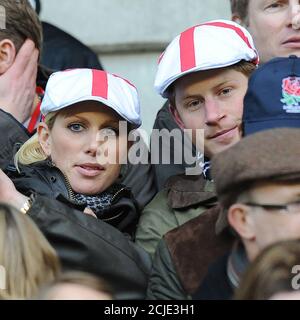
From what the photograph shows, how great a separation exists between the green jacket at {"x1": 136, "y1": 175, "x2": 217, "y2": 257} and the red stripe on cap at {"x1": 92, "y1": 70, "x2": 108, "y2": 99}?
35cm

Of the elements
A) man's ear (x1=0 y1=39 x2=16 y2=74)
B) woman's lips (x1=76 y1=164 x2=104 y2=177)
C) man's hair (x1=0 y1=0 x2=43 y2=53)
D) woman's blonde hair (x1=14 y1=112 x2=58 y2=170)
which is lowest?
woman's lips (x1=76 y1=164 x2=104 y2=177)

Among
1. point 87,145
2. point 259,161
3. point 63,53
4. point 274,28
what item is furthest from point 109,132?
point 63,53

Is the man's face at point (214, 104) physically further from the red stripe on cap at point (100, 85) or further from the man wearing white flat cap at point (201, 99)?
the red stripe on cap at point (100, 85)

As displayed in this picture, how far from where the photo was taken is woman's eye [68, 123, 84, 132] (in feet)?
10.8

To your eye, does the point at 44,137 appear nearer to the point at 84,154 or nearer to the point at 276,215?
the point at 84,154

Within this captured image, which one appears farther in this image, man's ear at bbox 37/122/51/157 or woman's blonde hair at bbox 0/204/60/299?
man's ear at bbox 37/122/51/157

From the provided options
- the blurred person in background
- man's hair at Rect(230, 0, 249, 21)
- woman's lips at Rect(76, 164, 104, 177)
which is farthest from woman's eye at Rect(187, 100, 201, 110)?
the blurred person in background

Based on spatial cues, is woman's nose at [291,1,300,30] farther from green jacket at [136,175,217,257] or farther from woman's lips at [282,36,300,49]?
green jacket at [136,175,217,257]

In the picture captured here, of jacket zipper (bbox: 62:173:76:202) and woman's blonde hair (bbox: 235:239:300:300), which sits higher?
jacket zipper (bbox: 62:173:76:202)

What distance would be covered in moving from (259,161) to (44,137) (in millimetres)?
941

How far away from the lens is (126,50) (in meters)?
5.94

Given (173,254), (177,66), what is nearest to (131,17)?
(177,66)

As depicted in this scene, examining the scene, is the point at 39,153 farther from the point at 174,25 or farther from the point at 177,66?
the point at 174,25

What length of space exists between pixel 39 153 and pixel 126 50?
8.68 feet
